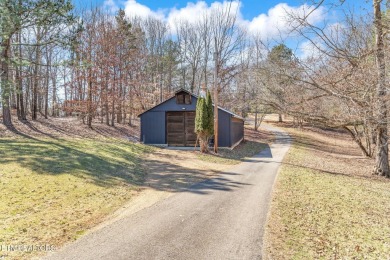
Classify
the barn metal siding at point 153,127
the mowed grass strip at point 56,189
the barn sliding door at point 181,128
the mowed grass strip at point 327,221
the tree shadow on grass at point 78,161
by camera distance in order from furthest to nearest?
the barn metal siding at point 153,127 < the barn sliding door at point 181,128 < the tree shadow on grass at point 78,161 < the mowed grass strip at point 56,189 < the mowed grass strip at point 327,221

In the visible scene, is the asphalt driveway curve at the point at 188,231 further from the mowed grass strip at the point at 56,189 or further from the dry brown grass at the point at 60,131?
the dry brown grass at the point at 60,131

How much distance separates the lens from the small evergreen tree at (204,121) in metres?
16.4

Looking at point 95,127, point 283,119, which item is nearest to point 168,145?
point 95,127

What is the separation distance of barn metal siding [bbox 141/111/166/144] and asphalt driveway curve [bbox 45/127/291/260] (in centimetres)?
1146

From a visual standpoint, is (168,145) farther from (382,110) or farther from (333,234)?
(333,234)

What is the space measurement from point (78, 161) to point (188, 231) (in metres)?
6.97

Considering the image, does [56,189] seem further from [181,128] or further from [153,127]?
[181,128]

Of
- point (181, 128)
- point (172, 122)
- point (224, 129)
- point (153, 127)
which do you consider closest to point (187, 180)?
point (224, 129)

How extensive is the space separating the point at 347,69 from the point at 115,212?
874cm

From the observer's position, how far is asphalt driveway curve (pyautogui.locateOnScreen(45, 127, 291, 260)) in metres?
4.40

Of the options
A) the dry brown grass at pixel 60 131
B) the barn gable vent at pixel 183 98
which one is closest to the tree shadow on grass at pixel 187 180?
the barn gable vent at pixel 183 98

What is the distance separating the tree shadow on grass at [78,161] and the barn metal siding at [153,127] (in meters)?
5.73

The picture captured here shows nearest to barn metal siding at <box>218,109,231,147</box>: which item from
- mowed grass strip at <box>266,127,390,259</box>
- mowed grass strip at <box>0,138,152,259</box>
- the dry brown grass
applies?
the dry brown grass

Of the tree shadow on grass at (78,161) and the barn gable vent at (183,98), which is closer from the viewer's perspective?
the tree shadow on grass at (78,161)
